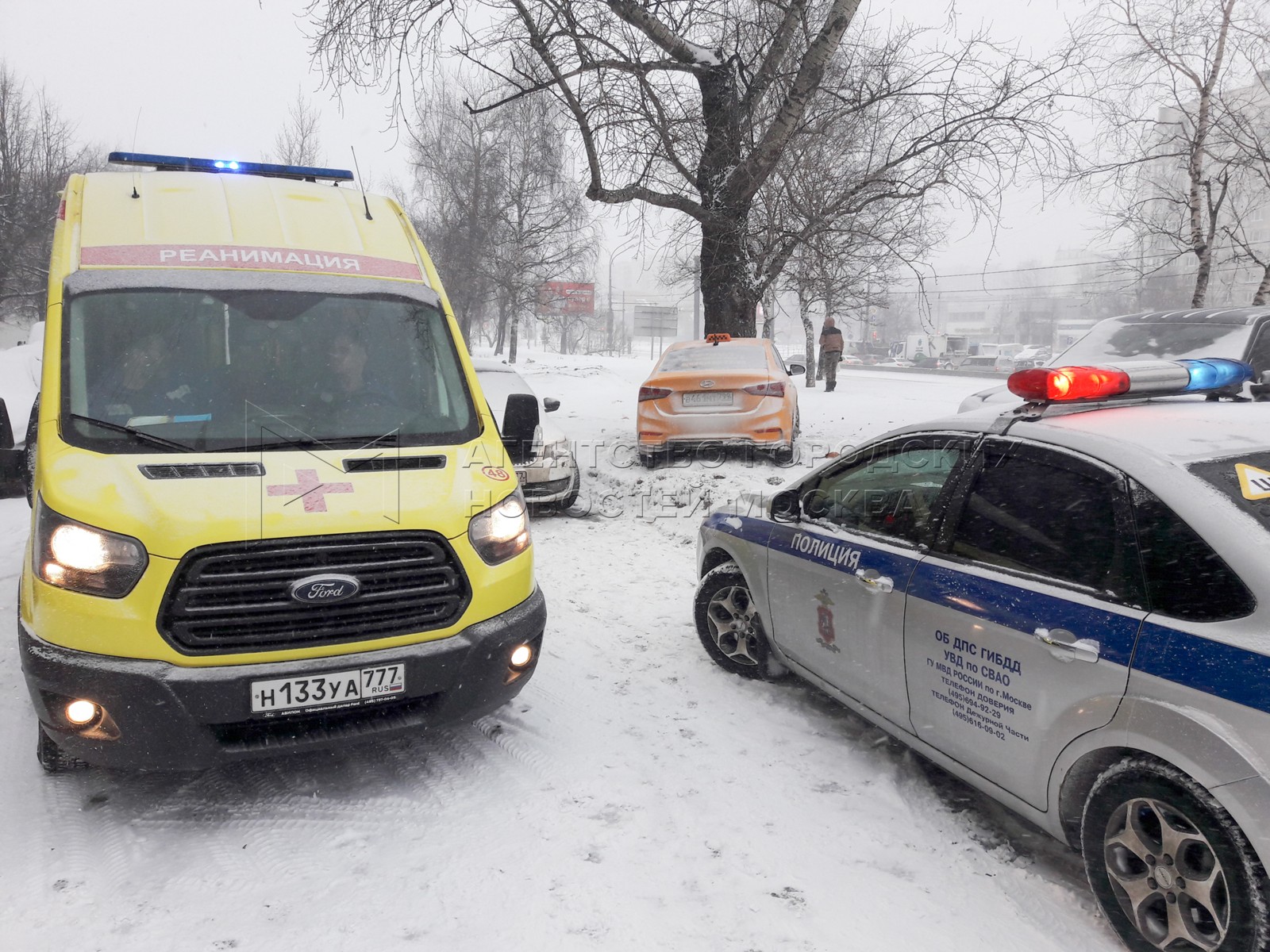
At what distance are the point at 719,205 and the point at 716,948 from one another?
9.34m

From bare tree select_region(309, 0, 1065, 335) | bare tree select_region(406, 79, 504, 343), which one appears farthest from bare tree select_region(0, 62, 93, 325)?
bare tree select_region(309, 0, 1065, 335)

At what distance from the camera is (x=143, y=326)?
11.6 ft

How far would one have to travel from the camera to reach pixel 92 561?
270 cm

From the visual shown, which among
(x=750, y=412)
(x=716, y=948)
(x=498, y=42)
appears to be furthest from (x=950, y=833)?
(x=498, y=42)

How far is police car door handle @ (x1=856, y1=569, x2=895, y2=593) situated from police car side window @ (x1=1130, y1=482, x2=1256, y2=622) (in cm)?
97

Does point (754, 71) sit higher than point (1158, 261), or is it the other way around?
point (754, 71)

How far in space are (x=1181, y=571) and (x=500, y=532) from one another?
2.35m

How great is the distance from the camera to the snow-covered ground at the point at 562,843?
8.16 ft

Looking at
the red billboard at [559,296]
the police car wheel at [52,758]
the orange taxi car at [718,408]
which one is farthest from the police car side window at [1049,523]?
the red billboard at [559,296]

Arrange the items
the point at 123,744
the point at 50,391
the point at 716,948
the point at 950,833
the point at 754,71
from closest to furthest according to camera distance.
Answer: the point at 716,948
the point at 123,744
the point at 950,833
the point at 50,391
the point at 754,71

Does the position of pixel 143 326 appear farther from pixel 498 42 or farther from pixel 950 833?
pixel 498 42

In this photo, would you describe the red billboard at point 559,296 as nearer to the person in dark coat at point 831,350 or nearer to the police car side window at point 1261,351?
the person in dark coat at point 831,350

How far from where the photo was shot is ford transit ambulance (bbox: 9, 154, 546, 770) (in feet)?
8.86

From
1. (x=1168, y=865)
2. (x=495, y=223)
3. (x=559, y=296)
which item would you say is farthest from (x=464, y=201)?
(x=1168, y=865)
